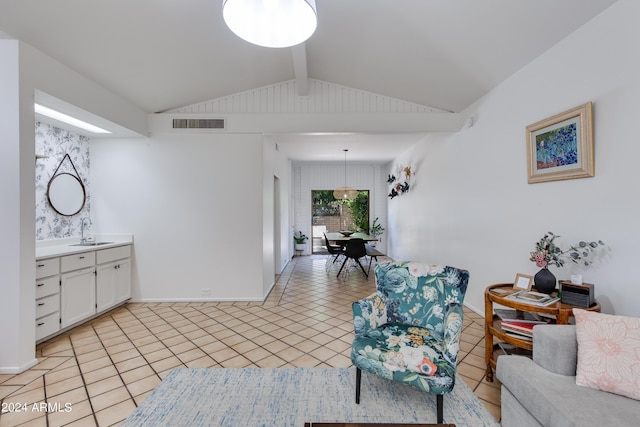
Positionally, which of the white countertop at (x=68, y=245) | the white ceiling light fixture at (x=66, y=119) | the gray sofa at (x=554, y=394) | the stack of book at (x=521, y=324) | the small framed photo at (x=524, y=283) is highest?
the white ceiling light fixture at (x=66, y=119)

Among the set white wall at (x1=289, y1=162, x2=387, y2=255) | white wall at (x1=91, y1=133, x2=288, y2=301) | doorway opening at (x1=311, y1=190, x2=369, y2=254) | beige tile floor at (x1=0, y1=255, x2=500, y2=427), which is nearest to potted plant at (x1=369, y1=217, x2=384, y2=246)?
white wall at (x1=289, y1=162, x2=387, y2=255)

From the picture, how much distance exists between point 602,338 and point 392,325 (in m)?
1.08

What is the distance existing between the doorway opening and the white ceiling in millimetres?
5089

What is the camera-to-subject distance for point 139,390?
200 centimetres

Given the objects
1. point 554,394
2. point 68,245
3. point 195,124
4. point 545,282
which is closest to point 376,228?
point 195,124

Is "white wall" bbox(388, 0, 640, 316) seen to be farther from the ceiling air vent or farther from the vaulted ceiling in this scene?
the ceiling air vent

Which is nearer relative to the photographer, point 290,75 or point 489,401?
point 489,401

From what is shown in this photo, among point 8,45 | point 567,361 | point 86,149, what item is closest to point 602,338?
point 567,361

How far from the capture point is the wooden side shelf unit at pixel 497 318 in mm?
1731

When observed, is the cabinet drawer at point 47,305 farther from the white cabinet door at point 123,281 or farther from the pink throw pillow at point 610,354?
the pink throw pillow at point 610,354

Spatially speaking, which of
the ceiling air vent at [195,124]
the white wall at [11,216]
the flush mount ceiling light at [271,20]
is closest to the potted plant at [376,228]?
the ceiling air vent at [195,124]

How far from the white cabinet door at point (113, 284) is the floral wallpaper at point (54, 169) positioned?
0.69 metres

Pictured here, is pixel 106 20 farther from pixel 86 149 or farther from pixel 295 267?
pixel 295 267

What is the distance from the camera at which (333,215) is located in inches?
351
